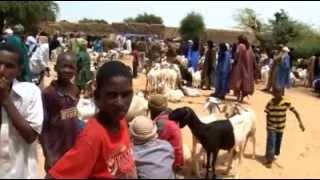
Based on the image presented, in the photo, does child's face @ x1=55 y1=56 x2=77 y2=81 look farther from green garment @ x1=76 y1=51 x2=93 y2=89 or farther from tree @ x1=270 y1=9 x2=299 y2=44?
tree @ x1=270 y1=9 x2=299 y2=44

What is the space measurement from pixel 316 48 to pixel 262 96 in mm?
10731

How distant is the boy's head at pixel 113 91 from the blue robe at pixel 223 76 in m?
11.4

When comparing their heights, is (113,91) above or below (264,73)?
above

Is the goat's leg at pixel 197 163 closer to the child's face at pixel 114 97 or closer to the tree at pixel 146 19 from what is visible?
the child's face at pixel 114 97

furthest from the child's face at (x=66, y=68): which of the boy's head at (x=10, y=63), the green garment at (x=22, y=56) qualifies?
the boy's head at (x=10, y=63)

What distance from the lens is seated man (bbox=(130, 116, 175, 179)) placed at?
302cm

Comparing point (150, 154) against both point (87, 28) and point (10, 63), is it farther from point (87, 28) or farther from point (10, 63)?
point (87, 28)

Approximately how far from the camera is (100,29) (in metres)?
51.9

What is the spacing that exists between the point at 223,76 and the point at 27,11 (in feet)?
104

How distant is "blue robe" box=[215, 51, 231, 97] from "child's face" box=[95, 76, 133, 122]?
11432 mm

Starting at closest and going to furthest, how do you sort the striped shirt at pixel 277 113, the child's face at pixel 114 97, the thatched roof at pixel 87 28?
1. the child's face at pixel 114 97
2. the striped shirt at pixel 277 113
3. the thatched roof at pixel 87 28

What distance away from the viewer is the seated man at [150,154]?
9.90 feet

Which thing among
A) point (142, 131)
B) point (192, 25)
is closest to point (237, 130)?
point (142, 131)

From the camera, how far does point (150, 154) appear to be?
10.8 ft
